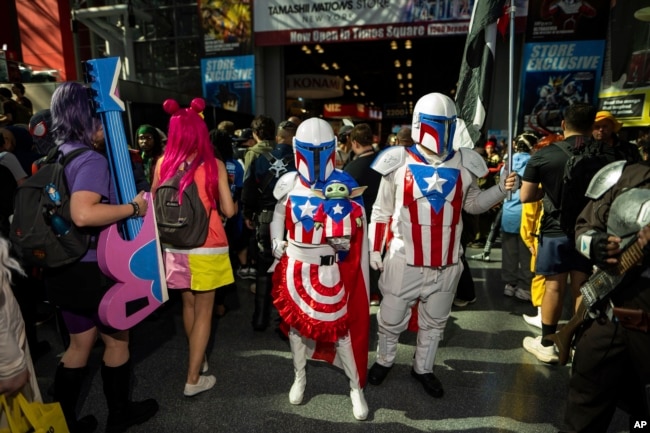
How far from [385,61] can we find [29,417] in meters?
15.7

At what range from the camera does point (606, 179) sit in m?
1.54

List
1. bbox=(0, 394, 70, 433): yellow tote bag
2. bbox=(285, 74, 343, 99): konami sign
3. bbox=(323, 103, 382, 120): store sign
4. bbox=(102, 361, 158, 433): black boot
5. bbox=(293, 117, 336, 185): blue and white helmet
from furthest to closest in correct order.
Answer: bbox=(323, 103, 382, 120): store sign < bbox=(285, 74, 343, 99): konami sign < bbox=(293, 117, 336, 185): blue and white helmet < bbox=(102, 361, 158, 433): black boot < bbox=(0, 394, 70, 433): yellow tote bag

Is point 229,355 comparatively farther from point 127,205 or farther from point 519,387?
point 519,387

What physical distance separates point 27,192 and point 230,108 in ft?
31.6


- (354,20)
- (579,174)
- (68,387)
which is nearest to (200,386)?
(68,387)

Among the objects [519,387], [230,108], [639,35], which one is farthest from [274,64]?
[519,387]

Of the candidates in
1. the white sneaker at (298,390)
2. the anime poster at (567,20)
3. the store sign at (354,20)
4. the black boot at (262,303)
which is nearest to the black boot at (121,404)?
the white sneaker at (298,390)

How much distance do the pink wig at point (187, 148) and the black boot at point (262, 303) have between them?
51.7 inches

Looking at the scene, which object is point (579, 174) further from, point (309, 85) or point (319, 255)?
point (309, 85)

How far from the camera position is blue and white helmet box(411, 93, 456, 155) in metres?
2.19

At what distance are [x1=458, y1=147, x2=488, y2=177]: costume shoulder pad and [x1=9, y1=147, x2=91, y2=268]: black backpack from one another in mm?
1949

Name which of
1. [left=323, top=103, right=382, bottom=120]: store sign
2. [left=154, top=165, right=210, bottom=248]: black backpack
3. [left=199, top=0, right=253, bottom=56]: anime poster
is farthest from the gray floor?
[left=323, top=103, right=382, bottom=120]: store sign

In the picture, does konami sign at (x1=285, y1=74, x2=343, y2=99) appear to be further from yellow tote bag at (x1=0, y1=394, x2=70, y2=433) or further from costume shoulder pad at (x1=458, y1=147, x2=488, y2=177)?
yellow tote bag at (x1=0, y1=394, x2=70, y2=433)

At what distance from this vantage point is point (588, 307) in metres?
1.58
